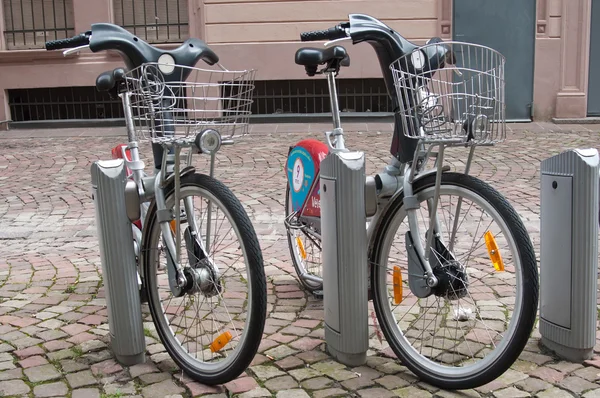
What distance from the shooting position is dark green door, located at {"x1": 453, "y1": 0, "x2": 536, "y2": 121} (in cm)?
1289

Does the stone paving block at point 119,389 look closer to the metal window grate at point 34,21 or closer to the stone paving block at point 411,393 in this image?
the stone paving block at point 411,393

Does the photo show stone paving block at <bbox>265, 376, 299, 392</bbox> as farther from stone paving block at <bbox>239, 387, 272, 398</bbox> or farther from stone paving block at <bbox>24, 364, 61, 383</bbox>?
stone paving block at <bbox>24, 364, 61, 383</bbox>

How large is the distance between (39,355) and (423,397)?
5.80 feet

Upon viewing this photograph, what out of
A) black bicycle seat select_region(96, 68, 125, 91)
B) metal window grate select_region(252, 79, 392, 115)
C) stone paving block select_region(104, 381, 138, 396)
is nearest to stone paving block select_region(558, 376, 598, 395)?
stone paving block select_region(104, 381, 138, 396)

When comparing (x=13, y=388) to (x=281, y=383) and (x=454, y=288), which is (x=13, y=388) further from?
(x=454, y=288)

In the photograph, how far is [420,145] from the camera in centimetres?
302

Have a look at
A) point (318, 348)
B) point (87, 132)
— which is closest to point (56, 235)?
point (318, 348)

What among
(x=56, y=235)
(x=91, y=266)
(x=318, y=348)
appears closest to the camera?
(x=318, y=348)

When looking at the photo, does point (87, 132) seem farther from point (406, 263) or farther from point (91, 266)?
point (406, 263)

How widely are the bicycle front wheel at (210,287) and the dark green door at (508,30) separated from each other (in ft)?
34.2

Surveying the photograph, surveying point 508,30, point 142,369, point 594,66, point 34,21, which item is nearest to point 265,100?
point 508,30

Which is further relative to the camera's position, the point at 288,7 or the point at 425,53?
the point at 288,7

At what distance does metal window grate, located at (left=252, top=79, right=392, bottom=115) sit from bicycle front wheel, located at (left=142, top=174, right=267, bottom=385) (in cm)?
1045

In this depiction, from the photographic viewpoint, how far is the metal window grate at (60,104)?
14.1m
